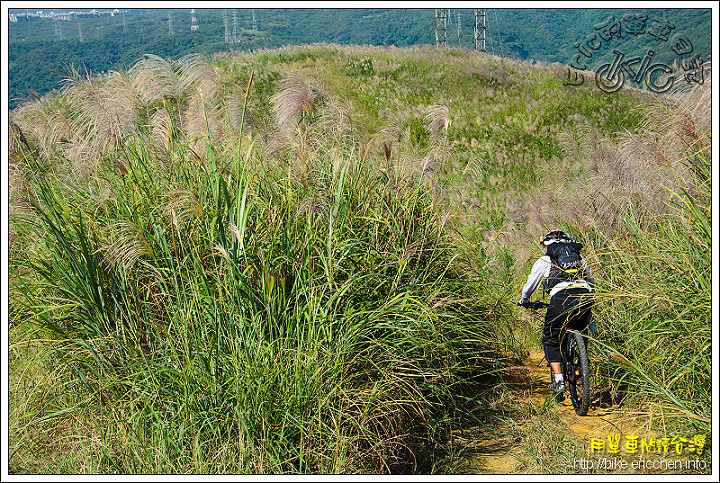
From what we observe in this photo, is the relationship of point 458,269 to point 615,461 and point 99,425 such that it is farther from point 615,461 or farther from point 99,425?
point 99,425

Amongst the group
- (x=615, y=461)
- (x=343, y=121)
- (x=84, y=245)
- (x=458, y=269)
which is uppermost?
(x=343, y=121)

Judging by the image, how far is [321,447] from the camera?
342cm

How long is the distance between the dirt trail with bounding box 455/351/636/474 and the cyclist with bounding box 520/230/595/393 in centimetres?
31

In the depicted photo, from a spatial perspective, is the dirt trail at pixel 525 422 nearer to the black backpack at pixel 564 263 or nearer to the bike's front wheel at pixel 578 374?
the bike's front wheel at pixel 578 374

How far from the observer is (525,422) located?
468cm

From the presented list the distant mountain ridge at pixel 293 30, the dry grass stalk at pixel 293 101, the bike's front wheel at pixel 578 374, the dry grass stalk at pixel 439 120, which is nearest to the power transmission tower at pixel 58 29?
the distant mountain ridge at pixel 293 30

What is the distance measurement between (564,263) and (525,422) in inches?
58.2

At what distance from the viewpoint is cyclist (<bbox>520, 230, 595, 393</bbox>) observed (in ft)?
16.1

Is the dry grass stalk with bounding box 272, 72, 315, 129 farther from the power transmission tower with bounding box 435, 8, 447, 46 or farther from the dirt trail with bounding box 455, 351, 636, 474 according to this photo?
the power transmission tower with bounding box 435, 8, 447, 46

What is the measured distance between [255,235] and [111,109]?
2.06m

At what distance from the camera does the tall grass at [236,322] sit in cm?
343

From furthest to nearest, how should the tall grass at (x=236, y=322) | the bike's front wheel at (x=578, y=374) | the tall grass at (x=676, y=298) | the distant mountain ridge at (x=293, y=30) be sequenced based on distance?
the distant mountain ridge at (x=293, y=30)
the bike's front wheel at (x=578, y=374)
the tall grass at (x=676, y=298)
the tall grass at (x=236, y=322)

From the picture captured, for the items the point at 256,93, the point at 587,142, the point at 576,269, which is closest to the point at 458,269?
the point at 576,269

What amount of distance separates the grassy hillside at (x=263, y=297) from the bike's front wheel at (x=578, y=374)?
339 mm
